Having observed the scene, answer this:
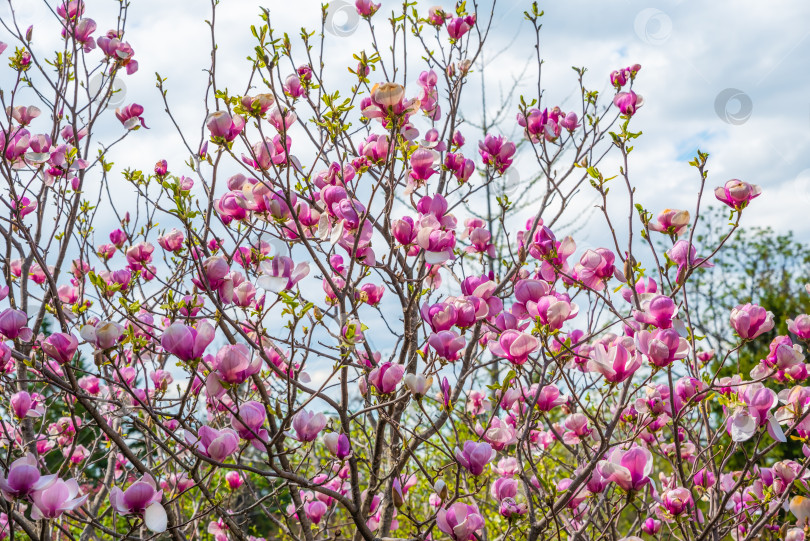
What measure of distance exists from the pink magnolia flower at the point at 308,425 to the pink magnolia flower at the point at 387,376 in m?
0.15

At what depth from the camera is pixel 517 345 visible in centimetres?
155

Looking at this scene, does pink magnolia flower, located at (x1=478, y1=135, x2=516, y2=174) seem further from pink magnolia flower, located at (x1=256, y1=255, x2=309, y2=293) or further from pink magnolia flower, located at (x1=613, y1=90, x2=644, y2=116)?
pink magnolia flower, located at (x1=256, y1=255, x2=309, y2=293)

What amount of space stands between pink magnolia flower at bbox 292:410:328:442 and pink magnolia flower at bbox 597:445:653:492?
661 mm

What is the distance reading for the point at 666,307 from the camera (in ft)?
5.16

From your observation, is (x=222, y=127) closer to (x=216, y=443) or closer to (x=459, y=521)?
(x=216, y=443)

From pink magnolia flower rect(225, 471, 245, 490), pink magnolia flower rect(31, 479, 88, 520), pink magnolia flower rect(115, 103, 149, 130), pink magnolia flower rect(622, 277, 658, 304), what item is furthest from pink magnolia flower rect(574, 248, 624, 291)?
pink magnolia flower rect(115, 103, 149, 130)

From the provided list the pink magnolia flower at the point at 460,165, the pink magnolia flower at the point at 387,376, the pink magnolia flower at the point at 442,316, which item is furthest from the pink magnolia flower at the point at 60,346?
the pink magnolia flower at the point at 460,165

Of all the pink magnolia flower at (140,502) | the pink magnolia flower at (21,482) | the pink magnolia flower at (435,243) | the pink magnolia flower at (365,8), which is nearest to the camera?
the pink magnolia flower at (21,482)

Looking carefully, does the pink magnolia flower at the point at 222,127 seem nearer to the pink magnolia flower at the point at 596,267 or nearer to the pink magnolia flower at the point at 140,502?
the pink magnolia flower at the point at 140,502

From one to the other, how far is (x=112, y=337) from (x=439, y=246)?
809 mm

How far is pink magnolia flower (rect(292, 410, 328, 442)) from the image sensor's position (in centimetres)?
155

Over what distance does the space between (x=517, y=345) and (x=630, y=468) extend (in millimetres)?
371

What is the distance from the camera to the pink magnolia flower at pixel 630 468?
56.7 inches

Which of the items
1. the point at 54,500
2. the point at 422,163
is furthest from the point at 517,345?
the point at 54,500
